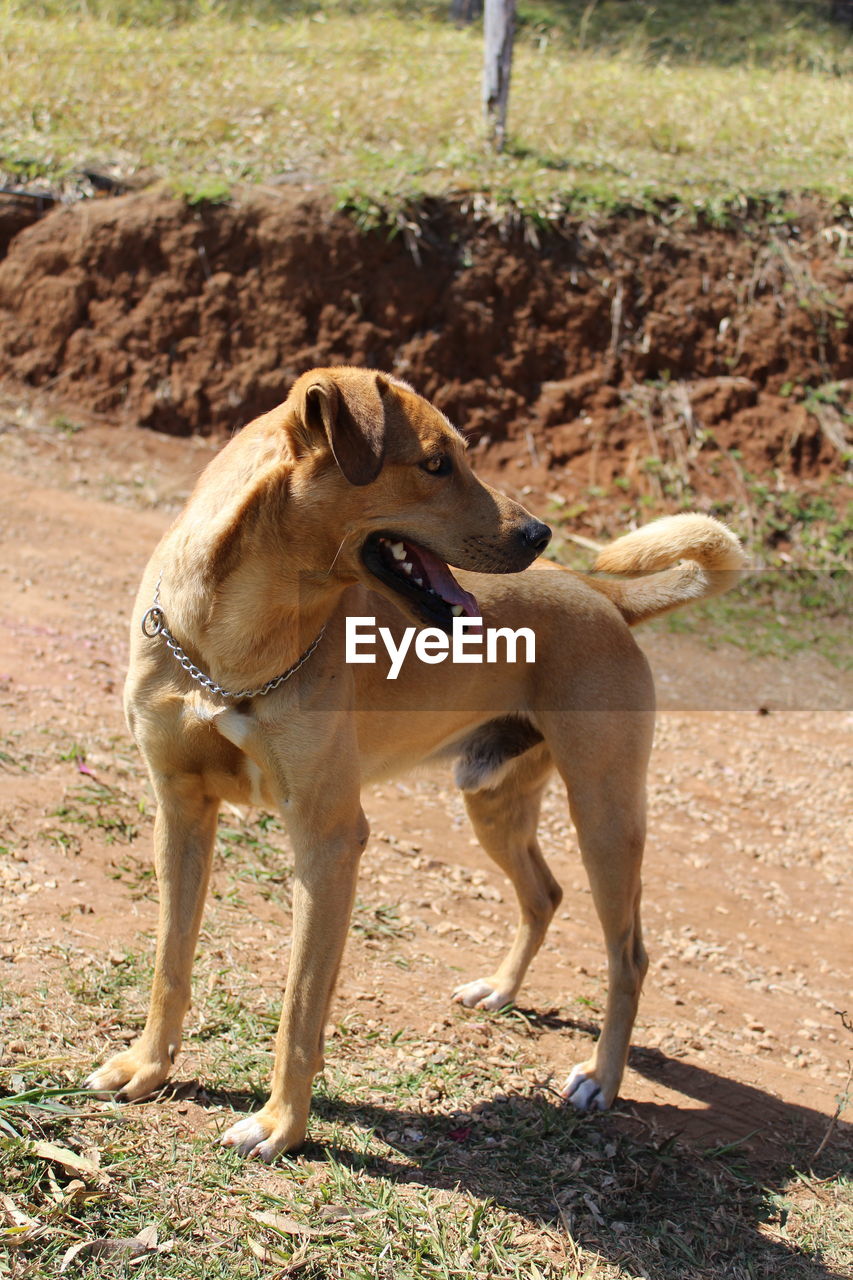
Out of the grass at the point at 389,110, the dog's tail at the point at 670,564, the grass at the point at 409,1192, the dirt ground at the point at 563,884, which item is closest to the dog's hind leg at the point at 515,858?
A: the dirt ground at the point at 563,884

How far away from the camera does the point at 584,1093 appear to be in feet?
12.8

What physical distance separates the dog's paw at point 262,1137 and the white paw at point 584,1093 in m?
1.04

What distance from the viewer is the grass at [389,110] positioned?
429 inches

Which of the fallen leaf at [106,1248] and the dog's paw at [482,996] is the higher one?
the fallen leaf at [106,1248]

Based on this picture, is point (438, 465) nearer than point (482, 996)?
Yes

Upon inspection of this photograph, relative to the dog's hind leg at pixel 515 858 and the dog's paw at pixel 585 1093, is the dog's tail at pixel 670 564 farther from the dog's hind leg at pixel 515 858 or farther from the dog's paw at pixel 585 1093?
the dog's paw at pixel 585 1093

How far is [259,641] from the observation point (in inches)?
122

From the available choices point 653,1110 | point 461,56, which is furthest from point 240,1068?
point 461,56

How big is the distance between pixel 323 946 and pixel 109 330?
8406 millimetres

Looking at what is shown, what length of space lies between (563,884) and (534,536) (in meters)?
2.67

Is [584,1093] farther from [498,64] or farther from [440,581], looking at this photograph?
[498,64]

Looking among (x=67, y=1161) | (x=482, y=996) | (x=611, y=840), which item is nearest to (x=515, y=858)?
(x=482, y=996)

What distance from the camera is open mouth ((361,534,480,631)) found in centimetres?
314

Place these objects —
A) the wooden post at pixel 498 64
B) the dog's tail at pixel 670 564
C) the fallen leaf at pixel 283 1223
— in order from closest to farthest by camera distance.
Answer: the fallen leaf at pixel 283 1223 < the dog's tail at pixel 670 564 < the wooden post at pixel 498 64
